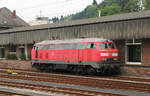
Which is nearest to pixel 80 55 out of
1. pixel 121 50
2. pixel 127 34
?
pixel 121 50

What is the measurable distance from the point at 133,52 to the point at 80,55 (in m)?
5.53

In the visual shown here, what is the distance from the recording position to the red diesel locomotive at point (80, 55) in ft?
65.4

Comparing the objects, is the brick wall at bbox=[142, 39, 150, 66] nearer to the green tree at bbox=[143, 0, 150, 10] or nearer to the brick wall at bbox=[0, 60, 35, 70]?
the brick wall at bbox=[0, 60, 35, 70]

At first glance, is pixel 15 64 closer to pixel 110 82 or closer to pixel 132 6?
pixel 110 82

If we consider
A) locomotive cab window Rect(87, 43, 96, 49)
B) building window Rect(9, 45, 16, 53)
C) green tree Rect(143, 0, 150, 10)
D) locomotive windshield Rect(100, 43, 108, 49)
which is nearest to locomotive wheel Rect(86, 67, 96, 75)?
locomotive cab window Rect(87, 43, 96, 49)

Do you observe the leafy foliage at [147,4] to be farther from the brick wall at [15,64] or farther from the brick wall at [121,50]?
the brick wall at [121,50]

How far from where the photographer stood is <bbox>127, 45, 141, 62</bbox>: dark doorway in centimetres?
2231

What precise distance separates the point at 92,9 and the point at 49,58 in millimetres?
115789

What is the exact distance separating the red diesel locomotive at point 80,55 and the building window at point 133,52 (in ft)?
7.65

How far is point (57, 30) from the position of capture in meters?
28.2

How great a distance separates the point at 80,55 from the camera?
21.3 metres

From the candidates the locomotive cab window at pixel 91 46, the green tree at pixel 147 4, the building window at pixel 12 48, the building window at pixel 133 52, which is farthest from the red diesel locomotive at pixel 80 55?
the green tree at pixel 147 4

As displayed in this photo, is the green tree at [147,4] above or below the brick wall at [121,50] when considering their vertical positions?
above

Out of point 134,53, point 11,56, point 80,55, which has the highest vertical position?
point 134,53
